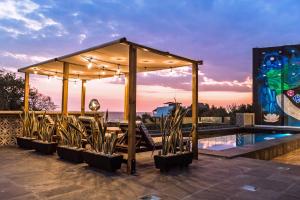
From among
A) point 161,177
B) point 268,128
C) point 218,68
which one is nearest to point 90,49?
point 161,177

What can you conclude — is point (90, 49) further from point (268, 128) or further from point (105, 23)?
point (268, 128)

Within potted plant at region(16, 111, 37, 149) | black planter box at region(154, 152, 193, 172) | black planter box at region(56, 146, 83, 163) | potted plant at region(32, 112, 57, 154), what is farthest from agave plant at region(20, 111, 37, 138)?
black planter box at region(154, 152, 193, 172)

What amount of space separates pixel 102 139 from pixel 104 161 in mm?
423

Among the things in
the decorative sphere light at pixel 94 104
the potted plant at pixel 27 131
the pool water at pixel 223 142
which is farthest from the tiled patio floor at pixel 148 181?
the decorative sphere light at pixel 94 104

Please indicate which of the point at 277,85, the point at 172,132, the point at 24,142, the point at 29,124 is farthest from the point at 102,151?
the point at 277,85

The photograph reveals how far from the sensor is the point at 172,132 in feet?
16.8

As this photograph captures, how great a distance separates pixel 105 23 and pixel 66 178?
9.35m

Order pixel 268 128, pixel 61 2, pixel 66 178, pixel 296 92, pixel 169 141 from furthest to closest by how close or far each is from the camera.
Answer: pixel 296 92 < pixel 268 128 < pixel 61 2 < pixel 169 141 < pixel 66 178

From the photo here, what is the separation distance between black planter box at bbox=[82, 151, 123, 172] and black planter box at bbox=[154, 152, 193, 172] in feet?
2.23

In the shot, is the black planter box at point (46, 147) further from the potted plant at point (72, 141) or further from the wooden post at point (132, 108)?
the wooden post at point (132, 108)

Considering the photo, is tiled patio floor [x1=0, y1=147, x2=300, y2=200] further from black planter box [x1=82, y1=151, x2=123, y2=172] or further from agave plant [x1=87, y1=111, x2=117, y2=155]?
agave plant [x1=87, y1=111, x2=117, y2=155]

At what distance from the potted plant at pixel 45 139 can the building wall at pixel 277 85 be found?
62.4 feet

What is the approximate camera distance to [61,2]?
1020 cm

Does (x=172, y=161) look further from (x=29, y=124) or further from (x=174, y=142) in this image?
(x=29, y=124)
